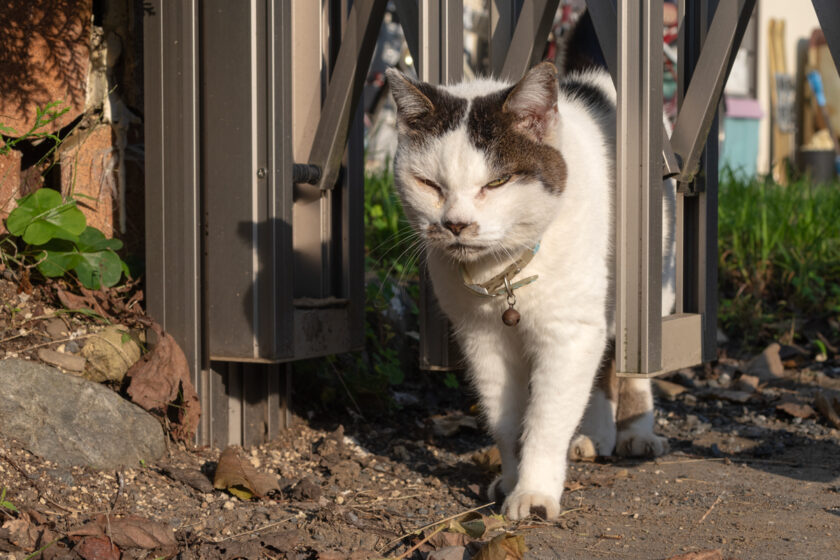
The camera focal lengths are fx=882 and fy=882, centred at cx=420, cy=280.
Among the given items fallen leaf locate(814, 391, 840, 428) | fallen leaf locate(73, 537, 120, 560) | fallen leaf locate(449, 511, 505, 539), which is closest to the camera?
fallen leaf locate(73, 537, 120, 560)

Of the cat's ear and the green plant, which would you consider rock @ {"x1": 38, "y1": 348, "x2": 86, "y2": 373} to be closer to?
the green plant

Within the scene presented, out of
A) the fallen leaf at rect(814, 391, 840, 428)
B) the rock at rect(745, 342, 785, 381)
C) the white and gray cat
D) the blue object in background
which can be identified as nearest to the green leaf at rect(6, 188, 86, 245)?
the white and gray cat

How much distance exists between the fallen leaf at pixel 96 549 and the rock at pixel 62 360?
2.46ft

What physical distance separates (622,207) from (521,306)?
1.27 ft

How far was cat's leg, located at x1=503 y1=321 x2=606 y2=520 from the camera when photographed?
2412mm

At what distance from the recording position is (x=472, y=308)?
8.22 ft

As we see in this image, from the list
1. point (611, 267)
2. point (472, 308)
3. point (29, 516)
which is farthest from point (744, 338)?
point (29, 516)

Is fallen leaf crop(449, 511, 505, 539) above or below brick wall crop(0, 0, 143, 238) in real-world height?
below

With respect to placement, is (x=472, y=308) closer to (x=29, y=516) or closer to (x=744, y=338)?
(x=29, y=516)

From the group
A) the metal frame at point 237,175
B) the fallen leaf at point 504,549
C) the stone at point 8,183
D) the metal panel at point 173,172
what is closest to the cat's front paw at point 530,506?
the fallen leaf at point 504,549

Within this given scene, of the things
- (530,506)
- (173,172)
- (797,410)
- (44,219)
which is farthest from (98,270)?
(797,410)

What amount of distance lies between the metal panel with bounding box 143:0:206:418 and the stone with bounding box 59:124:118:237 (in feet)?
0.89

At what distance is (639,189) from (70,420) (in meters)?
1.66

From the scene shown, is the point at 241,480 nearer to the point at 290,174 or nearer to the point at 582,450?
the point at 290,174
